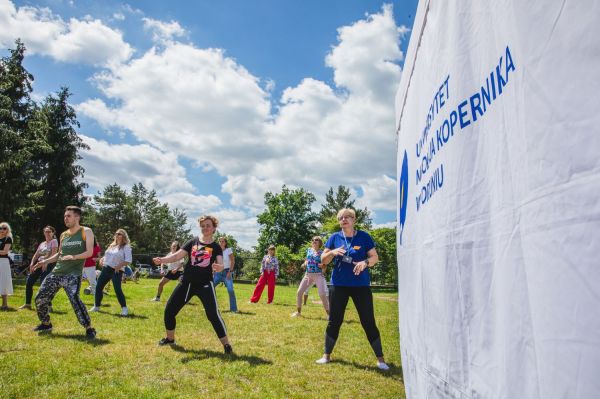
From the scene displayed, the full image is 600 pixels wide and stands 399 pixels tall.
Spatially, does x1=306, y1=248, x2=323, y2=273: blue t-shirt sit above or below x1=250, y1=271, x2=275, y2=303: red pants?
above

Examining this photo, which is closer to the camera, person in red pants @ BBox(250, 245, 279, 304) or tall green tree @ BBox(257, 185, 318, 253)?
person in red pants @ BBox(250, 245, 279, 304)

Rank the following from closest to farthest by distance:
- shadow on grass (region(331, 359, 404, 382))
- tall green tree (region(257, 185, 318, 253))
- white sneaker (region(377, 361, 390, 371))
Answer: shadow on grass (region(331, 359, 404, 382)) < white sneaker (region(377, 361, 390, 371)) < tall green tree (region(257, 185, 318, 253))

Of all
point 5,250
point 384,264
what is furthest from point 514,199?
point 384,264

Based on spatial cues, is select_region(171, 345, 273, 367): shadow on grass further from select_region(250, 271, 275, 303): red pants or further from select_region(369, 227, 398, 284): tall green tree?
select_region(369, 227, 398, 284): tall green tree

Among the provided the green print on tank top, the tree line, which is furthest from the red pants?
the tree line

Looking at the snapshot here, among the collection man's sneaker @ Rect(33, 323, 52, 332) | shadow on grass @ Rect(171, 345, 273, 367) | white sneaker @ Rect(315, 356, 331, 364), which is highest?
man's sneaker @ Rect(33, 323, 52, 332)

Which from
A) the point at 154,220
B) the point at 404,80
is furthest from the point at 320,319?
the point at 154,220

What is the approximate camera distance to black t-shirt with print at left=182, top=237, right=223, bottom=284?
21.1 feet

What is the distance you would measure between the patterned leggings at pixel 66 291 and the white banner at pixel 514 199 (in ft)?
23.1

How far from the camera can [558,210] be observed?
0.78 meters

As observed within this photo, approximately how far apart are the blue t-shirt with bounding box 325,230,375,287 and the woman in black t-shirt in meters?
1.95

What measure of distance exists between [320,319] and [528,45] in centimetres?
1071

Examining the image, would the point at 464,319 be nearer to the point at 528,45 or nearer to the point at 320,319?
the point at 528,45

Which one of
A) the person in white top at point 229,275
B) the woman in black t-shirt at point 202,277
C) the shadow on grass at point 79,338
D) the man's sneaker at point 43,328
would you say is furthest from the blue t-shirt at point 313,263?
the man's sneaker at point 43,328
